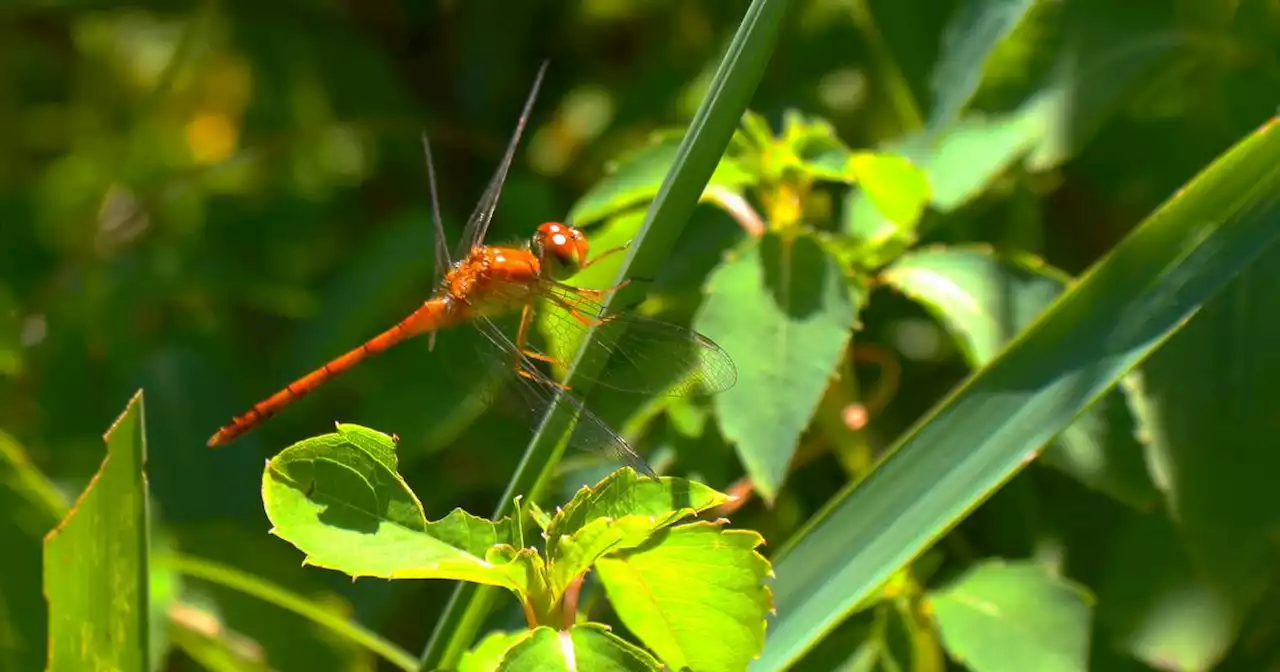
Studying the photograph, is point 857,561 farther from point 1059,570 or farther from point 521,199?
point 521,199

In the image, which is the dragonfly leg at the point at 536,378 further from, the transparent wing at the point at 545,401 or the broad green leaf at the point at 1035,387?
the broad green leaf at the point at 1035,387

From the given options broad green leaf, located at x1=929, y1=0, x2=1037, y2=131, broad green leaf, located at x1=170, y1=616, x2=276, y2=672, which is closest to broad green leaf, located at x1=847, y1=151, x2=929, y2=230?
broad green leaf, located at x1=929, y1=0, x2=1037, y2=131

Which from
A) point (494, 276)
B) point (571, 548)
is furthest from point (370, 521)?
point (494, 276)

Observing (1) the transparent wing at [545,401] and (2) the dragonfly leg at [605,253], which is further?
(2) the dragonfly leg at [605,253]

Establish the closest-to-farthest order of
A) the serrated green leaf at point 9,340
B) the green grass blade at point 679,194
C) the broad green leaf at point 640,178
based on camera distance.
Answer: the green grass blade at point 679,194 < the broad green leaf at point 640,178 < the serrated green leaf at point 9,340

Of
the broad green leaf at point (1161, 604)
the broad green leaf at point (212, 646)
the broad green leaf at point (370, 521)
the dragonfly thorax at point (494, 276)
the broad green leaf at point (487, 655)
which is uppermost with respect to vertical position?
the broad green leaf at point (370, 521)

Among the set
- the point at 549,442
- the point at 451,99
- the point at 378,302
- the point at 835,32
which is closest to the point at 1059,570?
the point at 549,442

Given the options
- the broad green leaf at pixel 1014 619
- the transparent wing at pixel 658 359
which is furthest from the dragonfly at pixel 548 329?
the broad green leaf at pixel 1014 619

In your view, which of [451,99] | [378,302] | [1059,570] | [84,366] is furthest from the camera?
[451,99]
